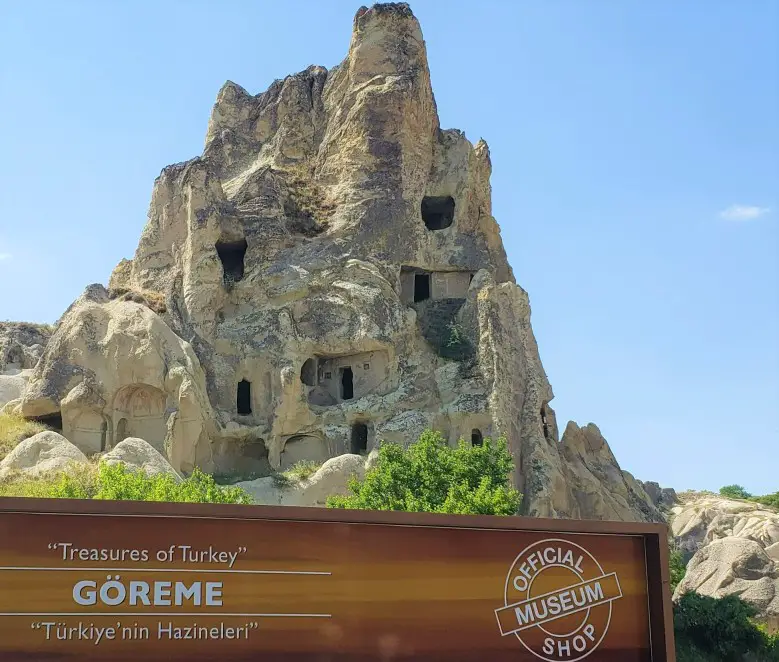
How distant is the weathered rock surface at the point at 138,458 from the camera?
105 ft

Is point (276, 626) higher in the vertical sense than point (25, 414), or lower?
lower

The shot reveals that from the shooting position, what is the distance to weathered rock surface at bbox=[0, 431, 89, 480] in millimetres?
31328

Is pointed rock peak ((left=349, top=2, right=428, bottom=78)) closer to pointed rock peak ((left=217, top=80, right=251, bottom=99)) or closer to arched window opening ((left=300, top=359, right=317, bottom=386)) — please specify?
pointed rock peak ((left=217, top=80, right=251, bottom=99))

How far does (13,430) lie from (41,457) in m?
4.60

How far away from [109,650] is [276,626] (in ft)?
6.03

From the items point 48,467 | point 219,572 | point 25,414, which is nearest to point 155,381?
point 25,414

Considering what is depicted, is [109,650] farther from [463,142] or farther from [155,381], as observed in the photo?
[463,142]

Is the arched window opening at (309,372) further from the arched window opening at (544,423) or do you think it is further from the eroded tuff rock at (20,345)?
the eroded tuff rock at (20,345)

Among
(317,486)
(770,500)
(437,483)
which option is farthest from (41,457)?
(770,500)

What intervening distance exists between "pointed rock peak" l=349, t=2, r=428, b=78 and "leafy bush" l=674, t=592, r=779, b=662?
102ft

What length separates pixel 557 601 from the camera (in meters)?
12.6

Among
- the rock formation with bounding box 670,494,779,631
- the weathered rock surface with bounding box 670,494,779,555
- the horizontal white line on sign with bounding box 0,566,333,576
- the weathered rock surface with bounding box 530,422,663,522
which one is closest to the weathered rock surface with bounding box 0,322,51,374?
the weathered rock surface with bounding box 530,422,663,522

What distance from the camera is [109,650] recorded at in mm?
11156

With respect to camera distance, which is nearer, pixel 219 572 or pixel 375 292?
pixel 219 572
